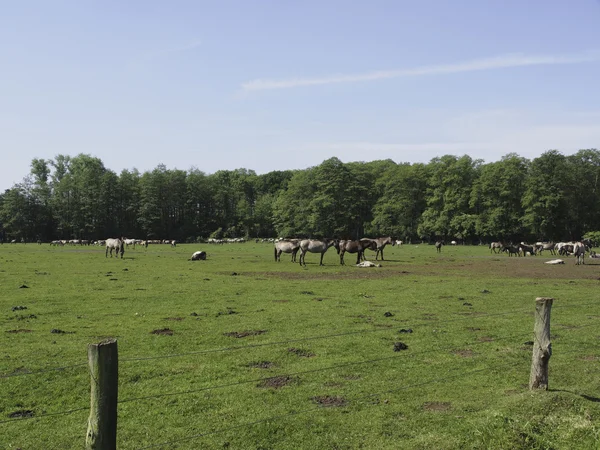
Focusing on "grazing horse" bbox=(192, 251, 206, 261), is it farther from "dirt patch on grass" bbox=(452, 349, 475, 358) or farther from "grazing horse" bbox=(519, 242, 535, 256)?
"grazing horse" bbox=(519, 242, 535, 256)

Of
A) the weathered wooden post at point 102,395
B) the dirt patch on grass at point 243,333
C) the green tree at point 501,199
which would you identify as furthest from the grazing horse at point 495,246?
the weathered wooden post at point 102,395

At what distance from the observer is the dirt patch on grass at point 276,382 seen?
30.8 feet

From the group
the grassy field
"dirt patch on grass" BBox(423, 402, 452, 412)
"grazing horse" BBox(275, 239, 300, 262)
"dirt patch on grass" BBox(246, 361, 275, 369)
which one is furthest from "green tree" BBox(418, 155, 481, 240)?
"dirt patch on grass" BBox(423, 402, 452, 412)

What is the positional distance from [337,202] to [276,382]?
318 feet

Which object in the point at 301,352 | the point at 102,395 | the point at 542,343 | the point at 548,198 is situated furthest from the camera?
the point at 548,198

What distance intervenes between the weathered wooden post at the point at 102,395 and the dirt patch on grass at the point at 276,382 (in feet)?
16.3

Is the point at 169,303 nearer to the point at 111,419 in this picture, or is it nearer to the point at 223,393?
the point at 223,393

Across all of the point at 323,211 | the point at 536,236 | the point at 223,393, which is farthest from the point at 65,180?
the point at 223,393

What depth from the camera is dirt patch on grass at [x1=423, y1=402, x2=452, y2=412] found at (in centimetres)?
815

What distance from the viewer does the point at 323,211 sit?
4151 inches

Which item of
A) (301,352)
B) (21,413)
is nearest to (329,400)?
(301,352)

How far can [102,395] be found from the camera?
4637 millimetres

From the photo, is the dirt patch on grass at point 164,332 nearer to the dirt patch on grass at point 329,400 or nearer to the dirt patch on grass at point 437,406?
the dirt patch on grass at point 329,400

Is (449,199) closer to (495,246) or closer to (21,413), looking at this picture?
(495,246)
